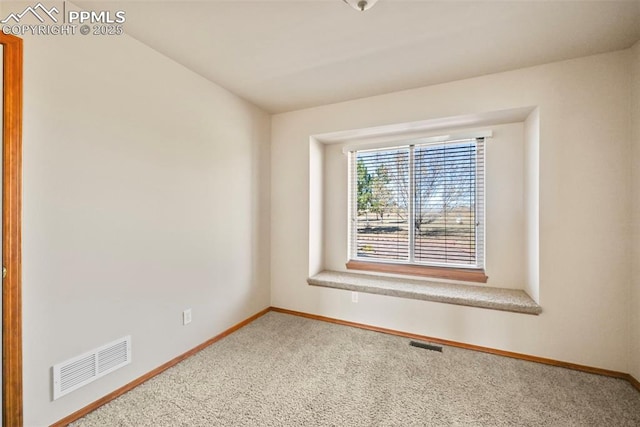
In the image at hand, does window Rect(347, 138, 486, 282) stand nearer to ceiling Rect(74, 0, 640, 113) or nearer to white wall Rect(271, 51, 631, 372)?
white wall Rect(271, 51, 631, 372)

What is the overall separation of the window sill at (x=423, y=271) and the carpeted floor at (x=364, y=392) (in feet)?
2.43

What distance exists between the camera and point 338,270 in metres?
3.48

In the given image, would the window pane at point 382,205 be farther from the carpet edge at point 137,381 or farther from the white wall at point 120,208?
the carpet edge at point 137,381

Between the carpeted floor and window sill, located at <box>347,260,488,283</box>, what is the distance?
740 mm

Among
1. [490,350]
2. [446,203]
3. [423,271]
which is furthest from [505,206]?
[490,350]

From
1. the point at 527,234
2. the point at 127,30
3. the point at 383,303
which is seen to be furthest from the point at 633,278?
the point at 127,30

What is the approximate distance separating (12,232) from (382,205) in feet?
9.96

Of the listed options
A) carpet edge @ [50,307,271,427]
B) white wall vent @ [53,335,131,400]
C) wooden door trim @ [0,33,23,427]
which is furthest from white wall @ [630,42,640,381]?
wooden door trim @ [0,33,23,427]

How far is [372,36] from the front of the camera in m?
1.87

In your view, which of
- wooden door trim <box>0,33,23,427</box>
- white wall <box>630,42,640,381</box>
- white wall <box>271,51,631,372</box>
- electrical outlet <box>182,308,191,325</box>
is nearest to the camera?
wooden door trim <box>0,33,23,427</box>

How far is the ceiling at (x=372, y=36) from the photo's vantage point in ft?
5.27

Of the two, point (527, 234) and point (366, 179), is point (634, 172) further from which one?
point (366, 179)

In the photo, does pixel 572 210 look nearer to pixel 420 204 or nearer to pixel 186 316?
pixel 420 204

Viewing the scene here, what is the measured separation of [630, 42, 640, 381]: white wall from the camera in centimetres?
192
